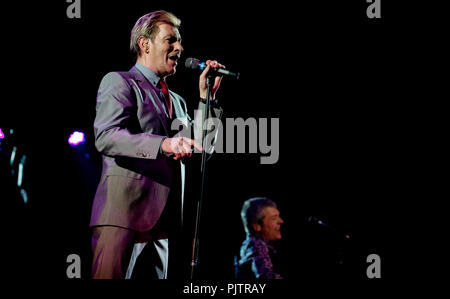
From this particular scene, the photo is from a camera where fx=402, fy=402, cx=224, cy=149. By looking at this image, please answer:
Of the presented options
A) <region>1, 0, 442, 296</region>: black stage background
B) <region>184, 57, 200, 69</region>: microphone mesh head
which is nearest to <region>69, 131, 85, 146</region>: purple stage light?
<region>1, 0, 442, 296</region>: black stage background

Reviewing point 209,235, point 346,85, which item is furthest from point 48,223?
point 346,85

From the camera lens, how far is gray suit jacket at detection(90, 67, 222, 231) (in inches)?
64.2

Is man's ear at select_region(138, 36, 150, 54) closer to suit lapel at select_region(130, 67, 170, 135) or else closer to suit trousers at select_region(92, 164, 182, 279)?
suit lapel at select_region(130, 67, 170, 135)

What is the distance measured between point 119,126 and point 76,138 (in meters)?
2.52

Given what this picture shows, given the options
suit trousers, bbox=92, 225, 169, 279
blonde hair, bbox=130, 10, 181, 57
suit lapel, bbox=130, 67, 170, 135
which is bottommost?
suit trousers, bbox=92, 225, 169, 279

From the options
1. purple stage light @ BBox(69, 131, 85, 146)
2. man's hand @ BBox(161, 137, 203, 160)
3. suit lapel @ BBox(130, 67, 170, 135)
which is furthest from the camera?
purple stage light @ BBox(69, 131, 85, 146)

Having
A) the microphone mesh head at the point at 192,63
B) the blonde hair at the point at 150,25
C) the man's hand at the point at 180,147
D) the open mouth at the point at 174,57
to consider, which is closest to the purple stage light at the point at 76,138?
the blonde hair at the point at 150,25

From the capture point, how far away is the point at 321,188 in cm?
538

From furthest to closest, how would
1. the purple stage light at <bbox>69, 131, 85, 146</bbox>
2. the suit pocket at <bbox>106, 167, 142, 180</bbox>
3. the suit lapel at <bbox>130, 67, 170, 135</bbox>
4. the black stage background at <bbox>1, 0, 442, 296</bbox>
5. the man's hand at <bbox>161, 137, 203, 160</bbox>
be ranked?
the purple stage light at <bbox>69, 131, 85, 146</bbox> < the black stage background at <bbox>1, 0, 442, 296</bbox> < the suit lapel at <bbox>130, 67, 170, 135</bbox> < the suit pocket at <bbox>106, 167, 142, 180</bbox> < the man's hand at <bbox>161, 137, 203, 160</bbox>

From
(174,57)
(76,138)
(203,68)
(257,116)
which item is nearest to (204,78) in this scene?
(203,68)

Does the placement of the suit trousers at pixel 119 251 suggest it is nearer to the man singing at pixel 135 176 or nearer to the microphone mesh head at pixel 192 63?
the man singing at pixel 135 176

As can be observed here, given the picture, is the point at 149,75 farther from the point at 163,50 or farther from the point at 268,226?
the point at 268,226
